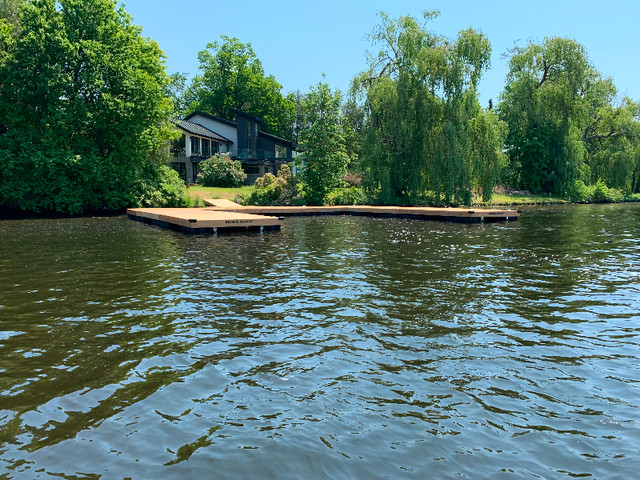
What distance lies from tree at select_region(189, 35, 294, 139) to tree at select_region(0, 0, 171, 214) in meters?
38.4

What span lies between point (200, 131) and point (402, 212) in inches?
1167

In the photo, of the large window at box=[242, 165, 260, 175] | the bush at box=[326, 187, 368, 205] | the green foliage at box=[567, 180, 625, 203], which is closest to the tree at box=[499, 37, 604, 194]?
the green foliage at box=[567, 180, 625, 203]

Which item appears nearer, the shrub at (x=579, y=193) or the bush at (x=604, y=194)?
the shrub at (x=579, y=193)

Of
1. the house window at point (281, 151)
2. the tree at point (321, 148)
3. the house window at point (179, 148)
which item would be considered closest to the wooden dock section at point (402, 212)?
the tree at point (321, 148)

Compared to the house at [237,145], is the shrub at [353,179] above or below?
below

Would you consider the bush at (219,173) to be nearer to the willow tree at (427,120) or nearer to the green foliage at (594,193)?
the willow tree at (427,120)

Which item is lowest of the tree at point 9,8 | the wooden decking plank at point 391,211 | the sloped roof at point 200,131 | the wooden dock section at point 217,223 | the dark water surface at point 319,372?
the dark water surface at point 319,372

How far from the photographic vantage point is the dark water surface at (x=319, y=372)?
4188mm

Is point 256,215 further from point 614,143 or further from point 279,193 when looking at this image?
point 614,143

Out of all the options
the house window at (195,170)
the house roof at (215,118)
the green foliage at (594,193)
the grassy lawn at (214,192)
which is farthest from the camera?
the house roof at (215,118)

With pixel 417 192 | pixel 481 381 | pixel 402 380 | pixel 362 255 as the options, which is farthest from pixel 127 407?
pixel 417 192

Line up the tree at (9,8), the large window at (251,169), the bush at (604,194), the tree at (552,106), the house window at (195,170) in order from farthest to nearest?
the large window at (251,169) < the house window at (195,170) < the bush at (604,194) < the tree at (552,106) < the tree at (9,8)

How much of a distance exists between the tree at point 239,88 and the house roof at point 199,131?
1582 centimetres

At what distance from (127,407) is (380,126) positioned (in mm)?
33886
